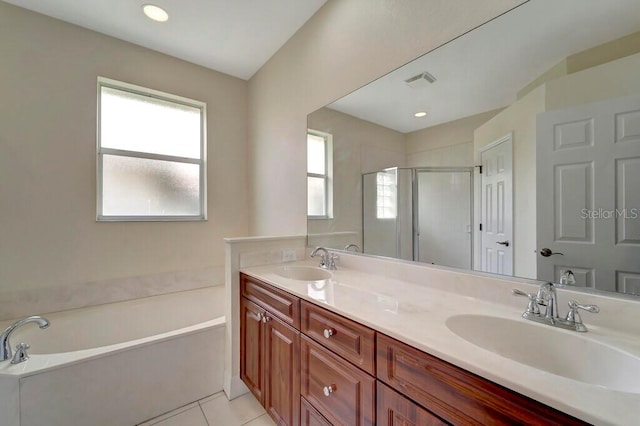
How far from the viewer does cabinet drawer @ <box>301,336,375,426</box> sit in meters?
0.89

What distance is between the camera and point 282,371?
4.42 feet

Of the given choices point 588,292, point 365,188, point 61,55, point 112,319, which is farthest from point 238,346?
point 61,55

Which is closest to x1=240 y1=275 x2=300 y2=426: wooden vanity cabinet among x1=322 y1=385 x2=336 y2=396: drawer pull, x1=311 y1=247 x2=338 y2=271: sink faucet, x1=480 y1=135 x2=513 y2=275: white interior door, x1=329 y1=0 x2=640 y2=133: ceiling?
x1=322 y1=385 x2=336 y2=396: drawer pull

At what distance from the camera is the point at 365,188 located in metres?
1.78

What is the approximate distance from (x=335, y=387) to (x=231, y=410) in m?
1.11

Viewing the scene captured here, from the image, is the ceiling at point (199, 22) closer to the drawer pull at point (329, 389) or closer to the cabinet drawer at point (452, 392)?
the cabinet drawer at point (452, 392)

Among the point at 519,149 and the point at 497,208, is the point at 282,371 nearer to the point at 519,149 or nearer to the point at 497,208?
the point at 497,208

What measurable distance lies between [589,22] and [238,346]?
2.39 meters

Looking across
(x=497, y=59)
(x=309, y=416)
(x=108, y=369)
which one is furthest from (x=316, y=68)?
(x=108, y=369)

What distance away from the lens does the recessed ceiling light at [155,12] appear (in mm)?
1913

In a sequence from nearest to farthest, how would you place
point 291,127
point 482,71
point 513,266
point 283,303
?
point 513,266
point 482,71
point 283,303
point 291,127

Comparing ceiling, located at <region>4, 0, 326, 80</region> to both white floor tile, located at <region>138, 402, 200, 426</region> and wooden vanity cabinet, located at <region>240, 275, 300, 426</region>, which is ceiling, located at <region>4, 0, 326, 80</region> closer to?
wooden vanity cabinet, located at <region>240, 275, 300, 426</region>

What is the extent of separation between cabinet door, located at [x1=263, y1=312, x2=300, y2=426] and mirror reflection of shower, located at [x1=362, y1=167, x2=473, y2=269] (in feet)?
2.36

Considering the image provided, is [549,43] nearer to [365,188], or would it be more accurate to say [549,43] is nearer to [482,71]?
[482,71]
